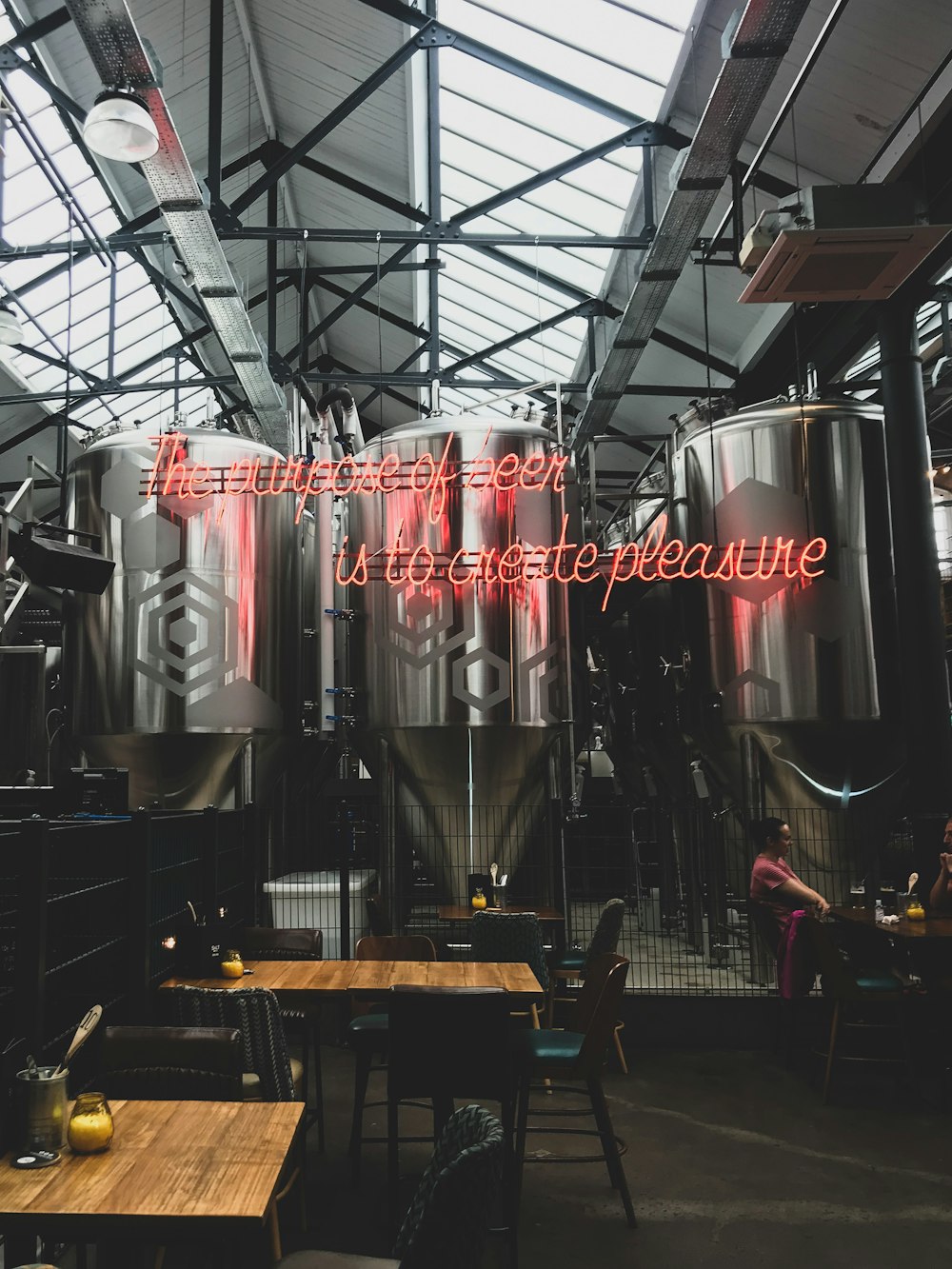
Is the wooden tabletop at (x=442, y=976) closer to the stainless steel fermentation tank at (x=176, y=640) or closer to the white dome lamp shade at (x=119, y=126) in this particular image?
the stainless steel fermentation tank at (x=176, y=640)

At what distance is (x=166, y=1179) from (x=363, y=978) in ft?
8.35

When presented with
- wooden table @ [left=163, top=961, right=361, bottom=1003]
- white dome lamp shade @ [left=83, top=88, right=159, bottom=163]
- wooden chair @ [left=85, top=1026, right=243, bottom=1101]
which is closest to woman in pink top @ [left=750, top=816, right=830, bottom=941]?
wooden table @ [left=163, top=961, right=361, bottom=1003]

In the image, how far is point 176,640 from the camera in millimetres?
9000

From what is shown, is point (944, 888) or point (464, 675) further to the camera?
point (464, 675)

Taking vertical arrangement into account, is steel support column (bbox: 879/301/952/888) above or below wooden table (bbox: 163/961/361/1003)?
above

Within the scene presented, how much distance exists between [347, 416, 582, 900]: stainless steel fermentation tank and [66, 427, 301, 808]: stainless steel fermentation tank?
1104 mm

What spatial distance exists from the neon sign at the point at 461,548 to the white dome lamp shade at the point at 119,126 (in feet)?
11.1

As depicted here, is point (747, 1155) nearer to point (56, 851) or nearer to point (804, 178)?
point (56, 851)

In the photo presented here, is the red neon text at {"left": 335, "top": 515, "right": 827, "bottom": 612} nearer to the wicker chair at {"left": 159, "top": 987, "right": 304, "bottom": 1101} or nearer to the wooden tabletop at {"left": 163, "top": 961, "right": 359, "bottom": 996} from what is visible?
the wooden tabletop at {"left": 163, "top": 961, "right": 359, "bottom": 996}

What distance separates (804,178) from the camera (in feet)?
30.1

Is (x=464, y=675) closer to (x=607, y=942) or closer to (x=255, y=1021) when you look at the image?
(x=607, y=942)

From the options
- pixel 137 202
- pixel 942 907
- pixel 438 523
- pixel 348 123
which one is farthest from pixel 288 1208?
pixel 137 202

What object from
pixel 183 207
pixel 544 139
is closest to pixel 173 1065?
pixel 183 207

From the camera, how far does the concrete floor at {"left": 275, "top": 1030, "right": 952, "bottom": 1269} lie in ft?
13.1
